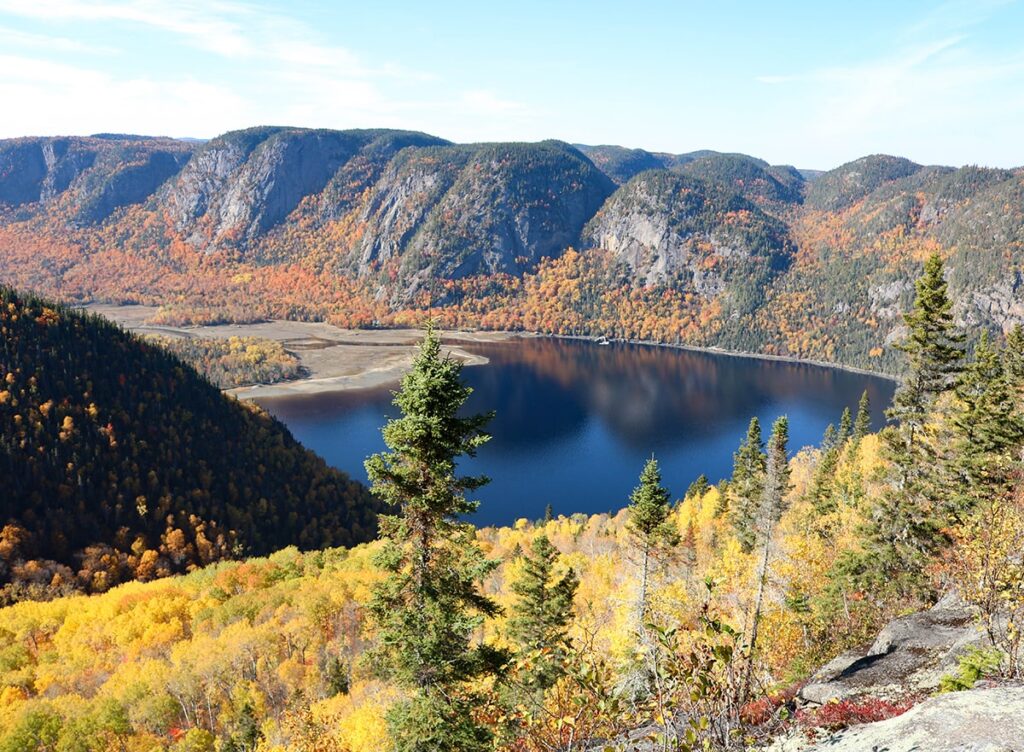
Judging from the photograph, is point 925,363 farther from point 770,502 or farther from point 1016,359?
point 1016,359

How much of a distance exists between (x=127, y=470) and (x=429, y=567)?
12521 cm

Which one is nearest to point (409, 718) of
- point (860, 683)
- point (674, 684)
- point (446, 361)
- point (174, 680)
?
point (446, 361)

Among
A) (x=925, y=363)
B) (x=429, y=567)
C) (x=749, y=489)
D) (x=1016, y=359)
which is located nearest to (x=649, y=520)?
(x=925, y=363)

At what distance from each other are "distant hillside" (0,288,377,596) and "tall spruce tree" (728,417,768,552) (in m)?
82.4

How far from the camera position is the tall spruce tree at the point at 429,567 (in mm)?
16969

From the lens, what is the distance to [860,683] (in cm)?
1496

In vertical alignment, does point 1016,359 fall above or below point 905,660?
above

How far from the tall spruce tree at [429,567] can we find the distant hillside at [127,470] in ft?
349

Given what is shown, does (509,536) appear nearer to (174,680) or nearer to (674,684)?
(174,680)

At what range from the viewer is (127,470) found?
12012 cm

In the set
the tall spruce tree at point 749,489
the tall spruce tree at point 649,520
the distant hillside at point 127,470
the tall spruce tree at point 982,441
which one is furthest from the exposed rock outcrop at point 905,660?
the distant hillside at point 127,470

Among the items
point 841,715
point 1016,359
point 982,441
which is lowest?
point 841,715

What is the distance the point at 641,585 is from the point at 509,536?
67.9 meters

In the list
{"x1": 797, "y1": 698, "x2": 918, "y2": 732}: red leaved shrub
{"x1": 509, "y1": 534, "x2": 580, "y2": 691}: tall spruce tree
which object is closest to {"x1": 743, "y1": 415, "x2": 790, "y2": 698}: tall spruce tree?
{"x1": 509, "y1": 534, "x2": 580, "y2": 691}: tall spruce tree
